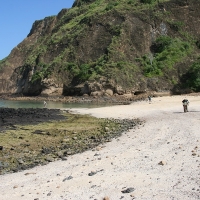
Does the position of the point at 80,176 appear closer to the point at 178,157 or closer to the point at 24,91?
Result: the point at 178,157

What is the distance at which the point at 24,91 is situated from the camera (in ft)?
240

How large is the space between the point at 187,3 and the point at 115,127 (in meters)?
60.4

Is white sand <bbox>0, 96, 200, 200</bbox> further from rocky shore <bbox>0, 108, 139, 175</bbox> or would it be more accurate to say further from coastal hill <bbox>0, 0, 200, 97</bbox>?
coastal hill <bbox>0, 0, 200, 97</bbox>

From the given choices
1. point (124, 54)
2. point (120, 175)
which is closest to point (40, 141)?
point (120, 175)

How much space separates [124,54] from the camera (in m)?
63.0

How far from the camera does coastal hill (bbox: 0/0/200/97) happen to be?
56688 mm

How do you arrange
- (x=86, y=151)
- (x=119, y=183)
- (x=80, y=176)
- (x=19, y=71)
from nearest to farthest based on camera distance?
(x=119, y=183), (x=80, y=176), (x=86, y=151), (x=19, y=71)

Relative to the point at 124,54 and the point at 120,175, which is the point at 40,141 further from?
the point at 124,54

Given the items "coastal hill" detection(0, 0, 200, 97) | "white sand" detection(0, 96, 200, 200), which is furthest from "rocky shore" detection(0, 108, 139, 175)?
"coastal hill" detection(0, 0, 200, 97)

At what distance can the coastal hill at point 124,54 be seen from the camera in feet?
186

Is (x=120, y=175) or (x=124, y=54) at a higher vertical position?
(x=124, y=54)

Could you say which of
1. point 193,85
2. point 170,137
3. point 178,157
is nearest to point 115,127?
point 170,137

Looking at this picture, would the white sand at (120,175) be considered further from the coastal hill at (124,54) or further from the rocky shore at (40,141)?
the coastal hill at (124,54)

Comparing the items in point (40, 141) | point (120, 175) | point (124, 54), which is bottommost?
point (40, 141)
